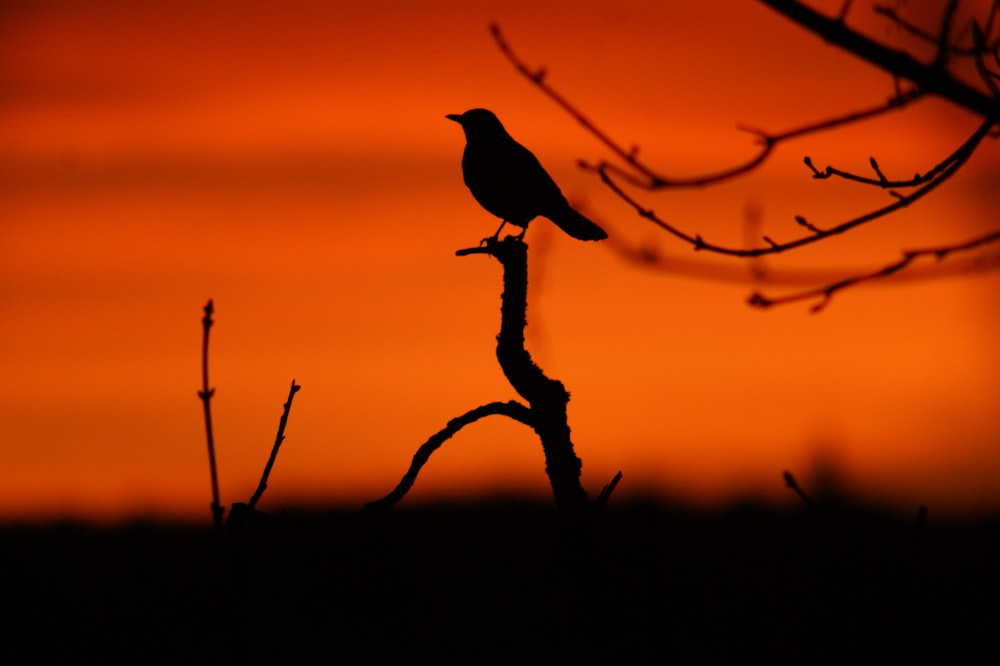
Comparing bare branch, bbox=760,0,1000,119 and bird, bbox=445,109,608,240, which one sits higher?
bird, bbox=445,109,608,240

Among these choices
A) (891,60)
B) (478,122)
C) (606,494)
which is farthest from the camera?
(478,122)

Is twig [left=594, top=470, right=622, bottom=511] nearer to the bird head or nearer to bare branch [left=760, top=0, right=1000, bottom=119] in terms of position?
bare branch [left=760, top=0, right=1000, bottom=119]

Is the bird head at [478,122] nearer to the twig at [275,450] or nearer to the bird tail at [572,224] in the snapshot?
the bird tail at [572,224]

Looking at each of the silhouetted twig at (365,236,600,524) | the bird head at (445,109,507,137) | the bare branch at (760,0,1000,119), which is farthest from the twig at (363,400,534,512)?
the bird head at (445,109,507,137)

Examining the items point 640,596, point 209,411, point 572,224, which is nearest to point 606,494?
point 640,596

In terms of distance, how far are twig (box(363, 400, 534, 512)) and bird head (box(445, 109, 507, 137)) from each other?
398 centimetres

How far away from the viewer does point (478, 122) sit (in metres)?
8.02

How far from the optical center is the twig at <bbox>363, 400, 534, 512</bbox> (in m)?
3.37

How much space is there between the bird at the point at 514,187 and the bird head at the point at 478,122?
9.0 inches

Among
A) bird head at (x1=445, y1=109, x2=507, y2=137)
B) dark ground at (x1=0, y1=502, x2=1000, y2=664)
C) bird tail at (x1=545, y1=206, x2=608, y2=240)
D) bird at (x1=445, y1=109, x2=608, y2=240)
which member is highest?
bird head at (x1=445, y1=109, x2=507, y2=137)

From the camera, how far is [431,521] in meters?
40.2

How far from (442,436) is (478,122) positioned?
4602mm

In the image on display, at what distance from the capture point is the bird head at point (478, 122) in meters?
7.83

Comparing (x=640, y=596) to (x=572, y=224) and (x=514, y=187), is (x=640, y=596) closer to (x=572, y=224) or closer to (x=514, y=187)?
(x=572, y=224)
